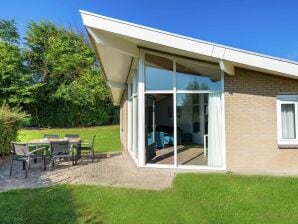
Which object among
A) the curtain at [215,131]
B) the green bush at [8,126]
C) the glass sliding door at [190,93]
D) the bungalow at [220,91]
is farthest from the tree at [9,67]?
the curtain at [215,131]

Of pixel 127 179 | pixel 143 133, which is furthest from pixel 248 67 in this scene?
pixel 127 179

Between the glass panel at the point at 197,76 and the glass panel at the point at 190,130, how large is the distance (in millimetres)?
369

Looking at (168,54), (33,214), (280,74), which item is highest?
(168,54)

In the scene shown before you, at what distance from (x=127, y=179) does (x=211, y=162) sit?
262 centimetres

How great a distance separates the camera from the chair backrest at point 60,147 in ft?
32.5

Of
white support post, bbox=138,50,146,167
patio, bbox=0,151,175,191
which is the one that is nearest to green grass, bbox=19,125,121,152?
patio, bbox=0,151,175,191

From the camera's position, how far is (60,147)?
1002 cm

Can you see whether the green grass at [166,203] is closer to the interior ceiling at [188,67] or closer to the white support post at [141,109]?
the white support post at [141,109]

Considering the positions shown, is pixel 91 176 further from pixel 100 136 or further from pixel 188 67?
pixel 100 136

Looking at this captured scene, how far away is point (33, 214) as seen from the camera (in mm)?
5801

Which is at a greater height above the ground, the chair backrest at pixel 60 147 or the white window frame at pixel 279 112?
the white window frame at pixel 279 112

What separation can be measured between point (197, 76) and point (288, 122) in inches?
114

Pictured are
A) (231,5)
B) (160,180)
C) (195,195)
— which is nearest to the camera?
(195,195)

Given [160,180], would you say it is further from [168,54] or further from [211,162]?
[168,54]
